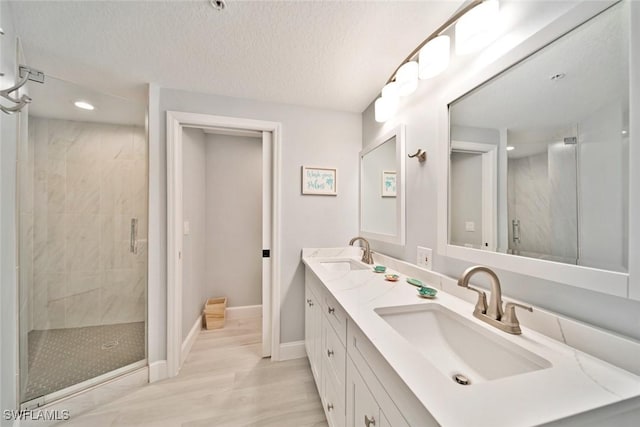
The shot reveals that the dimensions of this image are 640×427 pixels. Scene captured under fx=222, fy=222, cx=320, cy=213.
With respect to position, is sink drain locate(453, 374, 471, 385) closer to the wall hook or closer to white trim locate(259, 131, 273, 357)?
the wall hook

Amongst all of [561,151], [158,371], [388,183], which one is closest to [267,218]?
[388,183]

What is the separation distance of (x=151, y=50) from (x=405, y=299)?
2.02 metres

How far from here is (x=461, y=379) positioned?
0.77 m

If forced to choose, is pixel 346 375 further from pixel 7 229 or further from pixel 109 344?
pixel 109 344

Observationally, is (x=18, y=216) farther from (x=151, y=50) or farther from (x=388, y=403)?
(x=388, y=403)

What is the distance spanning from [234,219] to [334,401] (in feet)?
7.21

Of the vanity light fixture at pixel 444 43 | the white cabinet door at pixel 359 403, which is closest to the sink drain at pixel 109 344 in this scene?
the white cabinet door at pixel 359 403

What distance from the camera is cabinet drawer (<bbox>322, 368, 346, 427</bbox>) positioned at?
3.31 feet

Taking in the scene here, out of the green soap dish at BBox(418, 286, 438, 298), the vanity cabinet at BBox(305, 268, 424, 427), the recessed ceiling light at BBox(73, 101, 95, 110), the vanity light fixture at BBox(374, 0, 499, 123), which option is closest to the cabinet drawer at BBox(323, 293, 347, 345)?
the vanity cabinet at BBox(305, 268, 424, 427)

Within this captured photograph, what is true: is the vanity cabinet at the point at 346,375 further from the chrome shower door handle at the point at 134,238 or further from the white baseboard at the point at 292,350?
the chrome shower door handle at the point at 134,238

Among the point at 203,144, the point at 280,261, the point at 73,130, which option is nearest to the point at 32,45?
the point at 73,130

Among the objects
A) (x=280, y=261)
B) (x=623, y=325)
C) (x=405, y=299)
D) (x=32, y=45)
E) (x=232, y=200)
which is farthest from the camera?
(x=232, y=200)

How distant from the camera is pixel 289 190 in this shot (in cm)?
199

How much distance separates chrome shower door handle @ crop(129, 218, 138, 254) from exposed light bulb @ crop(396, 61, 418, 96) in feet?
7.73
